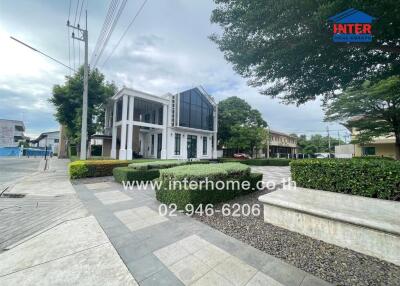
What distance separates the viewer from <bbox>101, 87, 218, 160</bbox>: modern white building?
18.0 meters

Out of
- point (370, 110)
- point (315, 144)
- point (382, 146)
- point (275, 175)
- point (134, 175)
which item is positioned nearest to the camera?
point (134, 175)

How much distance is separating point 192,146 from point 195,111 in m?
4.26

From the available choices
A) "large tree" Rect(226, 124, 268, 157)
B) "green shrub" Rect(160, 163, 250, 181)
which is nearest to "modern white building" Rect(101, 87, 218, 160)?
"large tree" Rect(226, 124, 268, 157)

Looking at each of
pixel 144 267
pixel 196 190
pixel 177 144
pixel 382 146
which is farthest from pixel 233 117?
pixel 144 267

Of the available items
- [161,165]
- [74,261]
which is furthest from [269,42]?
[161,165]

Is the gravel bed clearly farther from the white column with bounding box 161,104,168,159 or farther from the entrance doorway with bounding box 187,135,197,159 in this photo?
the entrance doorway with bounding box 187,135,197,159

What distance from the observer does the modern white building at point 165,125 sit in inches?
708

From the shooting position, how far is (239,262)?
2.63 metres

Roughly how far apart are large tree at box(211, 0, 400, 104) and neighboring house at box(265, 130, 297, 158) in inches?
1333

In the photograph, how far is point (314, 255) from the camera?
2760mm

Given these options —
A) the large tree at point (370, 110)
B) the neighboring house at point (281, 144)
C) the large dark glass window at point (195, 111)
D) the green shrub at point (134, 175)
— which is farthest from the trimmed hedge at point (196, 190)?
the neighboring house at point (281, 144)

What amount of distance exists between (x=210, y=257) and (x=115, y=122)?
1891 cm

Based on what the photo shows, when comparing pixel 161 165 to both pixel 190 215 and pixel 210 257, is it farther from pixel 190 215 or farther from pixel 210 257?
pixel 210 257

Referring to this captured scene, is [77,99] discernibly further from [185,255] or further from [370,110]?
[370,110]
